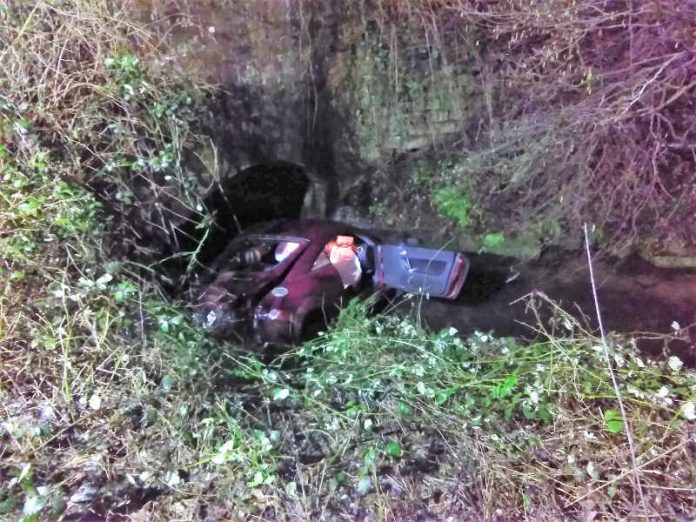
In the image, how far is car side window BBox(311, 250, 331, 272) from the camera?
5215 millimetres

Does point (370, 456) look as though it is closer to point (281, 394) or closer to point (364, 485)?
point (364, 485)

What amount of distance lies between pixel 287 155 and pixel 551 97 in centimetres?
307

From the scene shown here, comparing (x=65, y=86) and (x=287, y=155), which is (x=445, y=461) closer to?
(x=65, y=86)

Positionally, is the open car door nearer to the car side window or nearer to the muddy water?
the muddy water

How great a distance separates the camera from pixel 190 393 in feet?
8.97

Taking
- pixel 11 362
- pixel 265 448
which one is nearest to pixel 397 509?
pixel 265 448

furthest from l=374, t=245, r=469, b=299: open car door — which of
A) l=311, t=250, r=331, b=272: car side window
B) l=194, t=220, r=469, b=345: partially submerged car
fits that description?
l=311, t=250, r=331, b=272: car side window

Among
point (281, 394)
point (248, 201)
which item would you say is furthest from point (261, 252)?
point (281, 394)

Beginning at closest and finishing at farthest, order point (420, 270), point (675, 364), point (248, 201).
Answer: point (675, 364), point (420, 270), point (248, 201)

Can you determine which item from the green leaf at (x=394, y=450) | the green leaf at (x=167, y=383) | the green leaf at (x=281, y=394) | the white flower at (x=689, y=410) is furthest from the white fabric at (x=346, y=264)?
the white flower at (x=689, y=410)

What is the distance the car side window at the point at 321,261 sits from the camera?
5.21 metres

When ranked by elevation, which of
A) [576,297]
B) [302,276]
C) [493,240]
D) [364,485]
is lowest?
[576,297]

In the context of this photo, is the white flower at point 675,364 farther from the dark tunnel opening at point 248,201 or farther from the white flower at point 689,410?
the dark tunnel opening at point 248,201

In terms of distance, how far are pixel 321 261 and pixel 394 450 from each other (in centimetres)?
297
